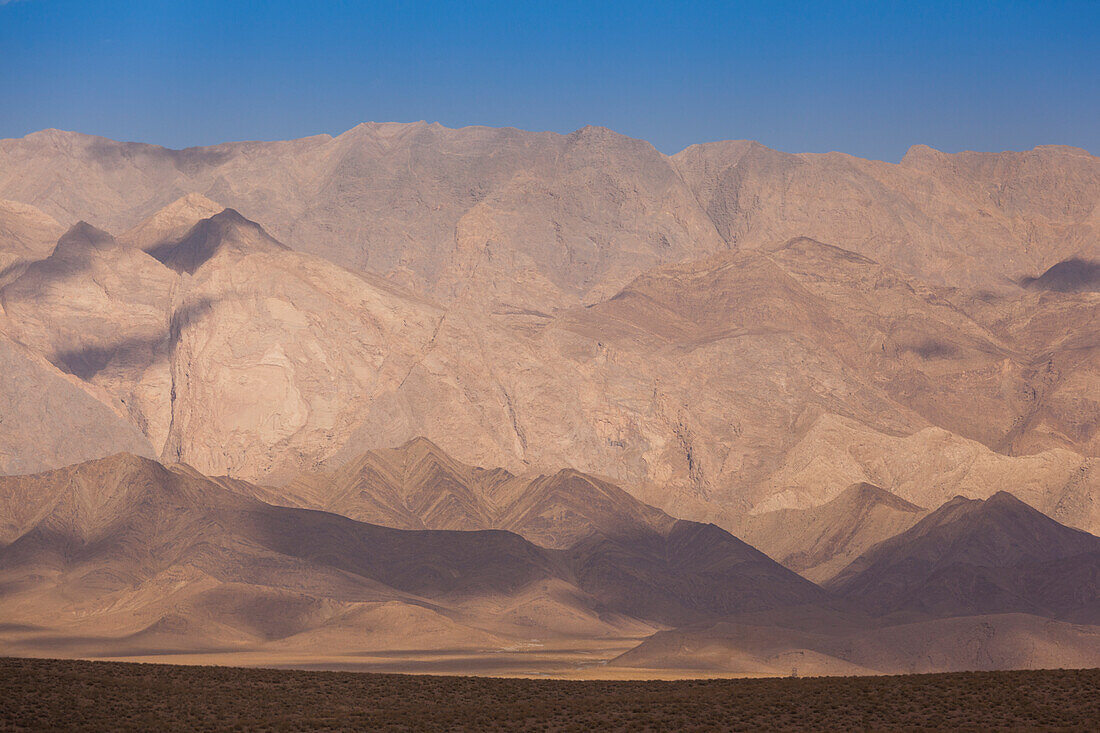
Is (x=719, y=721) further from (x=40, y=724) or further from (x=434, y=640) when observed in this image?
(x=434, y=640)

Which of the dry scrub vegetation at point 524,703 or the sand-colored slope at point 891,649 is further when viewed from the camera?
the sand-colored slope at point 891,649

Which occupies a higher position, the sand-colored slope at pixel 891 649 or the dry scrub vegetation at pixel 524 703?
the sand-colored slope at pixel 891 649

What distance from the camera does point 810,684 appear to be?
280 feet

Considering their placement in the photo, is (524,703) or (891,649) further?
(891,649)

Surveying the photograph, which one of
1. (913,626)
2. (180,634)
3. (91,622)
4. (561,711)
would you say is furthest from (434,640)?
(561,711)

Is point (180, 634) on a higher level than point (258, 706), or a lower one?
higher

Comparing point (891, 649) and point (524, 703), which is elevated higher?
point (891, 649)

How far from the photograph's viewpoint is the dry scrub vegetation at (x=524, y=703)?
7631cm

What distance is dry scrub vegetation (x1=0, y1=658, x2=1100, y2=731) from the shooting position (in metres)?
76.3

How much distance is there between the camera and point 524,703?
272 ft

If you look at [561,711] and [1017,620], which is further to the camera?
[1017,620]

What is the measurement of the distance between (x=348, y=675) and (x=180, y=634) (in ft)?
334

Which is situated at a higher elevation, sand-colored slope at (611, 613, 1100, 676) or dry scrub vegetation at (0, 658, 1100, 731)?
sand-colored slope at (611, 613, 1100, 676)

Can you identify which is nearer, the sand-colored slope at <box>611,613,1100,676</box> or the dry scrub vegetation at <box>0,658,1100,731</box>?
the dry scrub vegetation at <box>0,658,1100,731</box>
